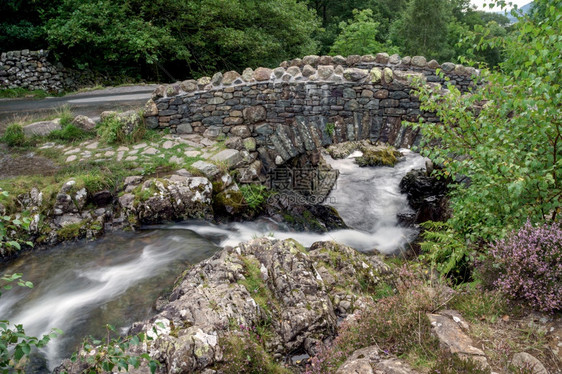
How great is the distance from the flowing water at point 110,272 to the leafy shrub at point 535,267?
4023mm

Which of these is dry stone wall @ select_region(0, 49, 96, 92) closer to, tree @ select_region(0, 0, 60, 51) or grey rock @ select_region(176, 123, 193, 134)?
tree @ select_region(0, 0, 60, 51)

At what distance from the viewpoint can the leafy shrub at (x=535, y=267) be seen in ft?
10.2

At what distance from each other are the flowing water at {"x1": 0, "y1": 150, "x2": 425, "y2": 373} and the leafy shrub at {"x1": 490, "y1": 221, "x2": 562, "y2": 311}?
402cm

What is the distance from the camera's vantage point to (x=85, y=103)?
39.3 feet

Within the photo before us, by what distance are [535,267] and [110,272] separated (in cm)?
571

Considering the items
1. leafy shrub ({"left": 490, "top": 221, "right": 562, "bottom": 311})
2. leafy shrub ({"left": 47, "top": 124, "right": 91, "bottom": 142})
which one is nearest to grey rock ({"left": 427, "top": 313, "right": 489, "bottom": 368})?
leafy shrub ({"left": 490, "top": 221, "right": 562, "bottom": 311})

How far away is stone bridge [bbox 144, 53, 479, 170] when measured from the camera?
8.48 meters

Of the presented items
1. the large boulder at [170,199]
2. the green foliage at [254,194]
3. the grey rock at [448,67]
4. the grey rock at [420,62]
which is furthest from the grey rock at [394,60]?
the large boulder at [170,199]

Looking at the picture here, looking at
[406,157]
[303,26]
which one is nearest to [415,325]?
[406,157]

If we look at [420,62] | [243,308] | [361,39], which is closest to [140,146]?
[243,308]

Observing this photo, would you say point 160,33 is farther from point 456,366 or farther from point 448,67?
point 456,366

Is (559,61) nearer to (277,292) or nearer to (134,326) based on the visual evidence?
(277,292)

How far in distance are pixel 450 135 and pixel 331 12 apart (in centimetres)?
2780

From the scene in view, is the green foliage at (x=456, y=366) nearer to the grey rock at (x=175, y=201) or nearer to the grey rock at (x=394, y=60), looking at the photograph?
the grey rock at (x=175, y=201)
